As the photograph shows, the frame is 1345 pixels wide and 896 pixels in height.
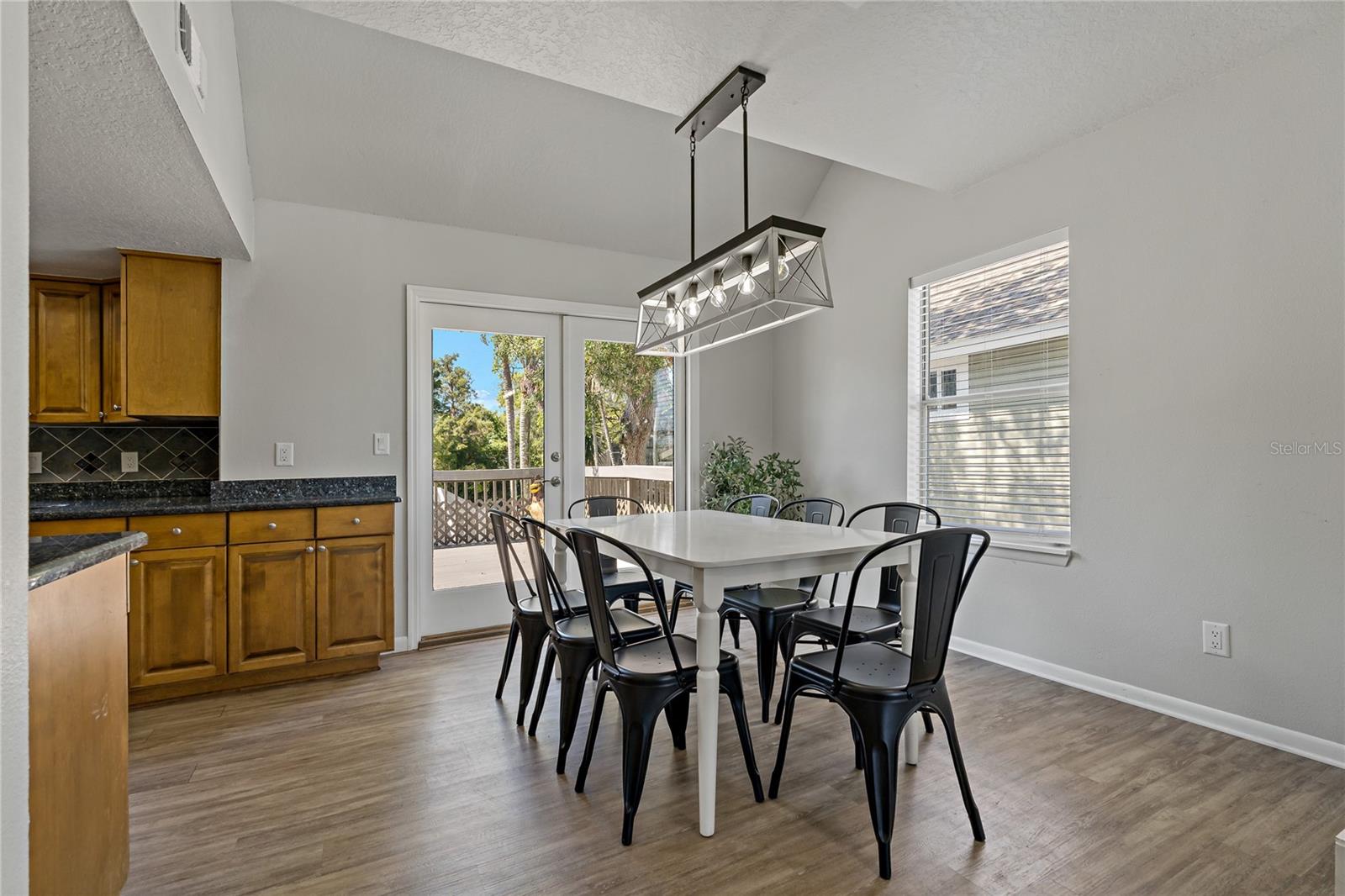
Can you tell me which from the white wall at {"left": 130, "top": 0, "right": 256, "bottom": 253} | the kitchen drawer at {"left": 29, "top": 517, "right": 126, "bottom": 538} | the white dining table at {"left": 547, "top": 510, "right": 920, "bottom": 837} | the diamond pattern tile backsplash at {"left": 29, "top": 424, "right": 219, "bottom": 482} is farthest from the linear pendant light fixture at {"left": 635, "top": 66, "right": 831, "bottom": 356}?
the diamond pattern tile backsplash at {"left": 29, "top": 424, "right": 219, "bottom": 482}

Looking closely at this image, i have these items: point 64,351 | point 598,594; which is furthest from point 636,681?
point 64,351

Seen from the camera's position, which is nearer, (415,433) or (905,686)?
(905,686)

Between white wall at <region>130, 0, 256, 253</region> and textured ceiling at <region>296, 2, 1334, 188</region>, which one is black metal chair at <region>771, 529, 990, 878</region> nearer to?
textured ceiling at <region>296, 2, 1334, 188</region>

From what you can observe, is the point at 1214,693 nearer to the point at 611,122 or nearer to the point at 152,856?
the point at 152,856

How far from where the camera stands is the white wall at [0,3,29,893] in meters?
0.91

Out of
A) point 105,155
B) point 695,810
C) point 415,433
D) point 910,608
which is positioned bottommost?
point 695,810

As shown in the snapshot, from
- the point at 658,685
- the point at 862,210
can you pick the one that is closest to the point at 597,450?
the point at 862,210

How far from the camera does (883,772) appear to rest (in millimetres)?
1760

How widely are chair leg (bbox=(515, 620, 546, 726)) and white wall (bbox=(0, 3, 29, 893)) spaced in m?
1.74

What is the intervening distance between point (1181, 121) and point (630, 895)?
11.5 feet

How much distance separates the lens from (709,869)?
1.75 meters

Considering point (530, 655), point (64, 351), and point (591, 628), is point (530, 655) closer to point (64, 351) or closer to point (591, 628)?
point (591, 628)

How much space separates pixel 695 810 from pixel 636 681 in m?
0.46
